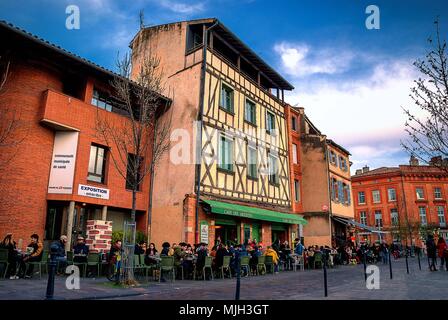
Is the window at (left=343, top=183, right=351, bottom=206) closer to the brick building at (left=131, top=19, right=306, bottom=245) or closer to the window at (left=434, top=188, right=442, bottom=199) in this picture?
the brick building at (left=131, top=19, right=306, bottom=245)

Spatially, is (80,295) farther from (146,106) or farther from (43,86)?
(43,86)

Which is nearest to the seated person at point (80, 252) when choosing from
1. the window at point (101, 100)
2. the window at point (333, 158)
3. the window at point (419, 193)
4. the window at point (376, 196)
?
the window at point (101, 100)

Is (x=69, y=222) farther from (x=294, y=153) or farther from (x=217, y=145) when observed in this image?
(x=294, y=153)

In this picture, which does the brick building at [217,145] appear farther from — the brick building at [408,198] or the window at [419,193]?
the window at [419,193]

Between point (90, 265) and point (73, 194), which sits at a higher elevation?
point (73, 194)

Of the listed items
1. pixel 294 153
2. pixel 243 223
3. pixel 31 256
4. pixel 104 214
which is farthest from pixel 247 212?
pixel 294 153

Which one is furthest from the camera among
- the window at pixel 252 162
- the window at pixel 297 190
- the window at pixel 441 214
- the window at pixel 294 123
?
the window at pixel 441 214

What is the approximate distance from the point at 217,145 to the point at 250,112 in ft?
14.4

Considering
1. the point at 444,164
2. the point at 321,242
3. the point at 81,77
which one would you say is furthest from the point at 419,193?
the point at 81,77

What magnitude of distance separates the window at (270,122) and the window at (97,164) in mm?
10151

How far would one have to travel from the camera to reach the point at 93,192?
1343 centimetres

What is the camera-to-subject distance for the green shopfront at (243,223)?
15.1 m
